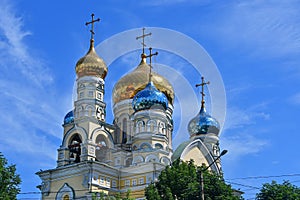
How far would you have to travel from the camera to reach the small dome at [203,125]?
34.9 metres

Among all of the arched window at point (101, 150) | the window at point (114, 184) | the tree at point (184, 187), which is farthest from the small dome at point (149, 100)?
the tree at point (184, 187)

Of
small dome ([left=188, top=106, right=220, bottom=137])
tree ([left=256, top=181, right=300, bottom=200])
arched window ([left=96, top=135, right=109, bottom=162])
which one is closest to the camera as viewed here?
tree ([left=256, top=181, right=300, bottom=200])

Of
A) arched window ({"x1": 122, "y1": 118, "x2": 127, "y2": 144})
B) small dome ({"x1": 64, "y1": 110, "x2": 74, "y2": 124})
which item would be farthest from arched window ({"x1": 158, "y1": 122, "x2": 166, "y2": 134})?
small dome ({"x1": 64, "y1": 110, "x2": 74, "y2": 124})

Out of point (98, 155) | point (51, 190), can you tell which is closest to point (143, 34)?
point (98, 155)

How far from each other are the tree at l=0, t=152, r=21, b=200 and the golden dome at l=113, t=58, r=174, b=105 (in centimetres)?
1163

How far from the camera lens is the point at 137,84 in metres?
33.5

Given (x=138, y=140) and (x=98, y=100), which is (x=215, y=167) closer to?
(x=138, y=140)

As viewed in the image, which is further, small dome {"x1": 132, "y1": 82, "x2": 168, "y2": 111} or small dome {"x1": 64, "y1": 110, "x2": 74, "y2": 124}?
small dome {"x1": 64, "y1": 110, "x2": 74, "y2": 124}

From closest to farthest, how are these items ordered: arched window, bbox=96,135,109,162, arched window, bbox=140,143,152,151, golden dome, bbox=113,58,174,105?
arched window, bbox=140,143,152,151, arched window, bbox=96,135,109,162, golden dome, bbox=113,58,174,105

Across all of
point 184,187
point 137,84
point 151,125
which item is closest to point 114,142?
point 151,125

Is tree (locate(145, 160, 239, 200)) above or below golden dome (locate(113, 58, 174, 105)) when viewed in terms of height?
below

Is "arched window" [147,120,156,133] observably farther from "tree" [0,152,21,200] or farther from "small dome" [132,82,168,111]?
"tree" [0,152,21,200]

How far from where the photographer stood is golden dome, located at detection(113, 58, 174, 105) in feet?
110

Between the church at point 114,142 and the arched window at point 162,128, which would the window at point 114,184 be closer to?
the church at point 114,142
